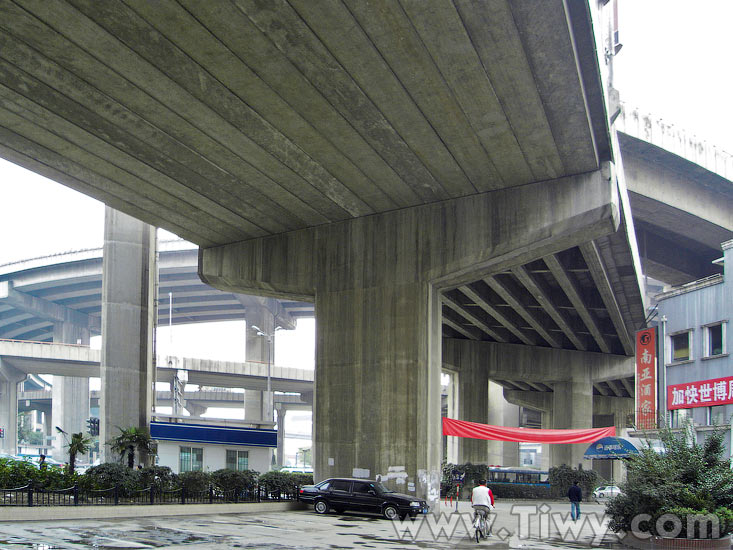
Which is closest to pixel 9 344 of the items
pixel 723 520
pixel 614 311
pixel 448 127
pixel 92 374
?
pixel 92 374

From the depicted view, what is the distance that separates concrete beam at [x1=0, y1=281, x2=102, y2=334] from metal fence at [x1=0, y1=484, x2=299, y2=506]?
76455 mm

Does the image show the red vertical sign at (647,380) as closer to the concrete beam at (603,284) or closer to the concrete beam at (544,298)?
the concrete beam at (603,284)

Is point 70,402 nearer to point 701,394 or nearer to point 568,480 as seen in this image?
point 568,480

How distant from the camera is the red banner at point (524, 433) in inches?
1513

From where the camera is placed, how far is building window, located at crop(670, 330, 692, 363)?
40625 mm

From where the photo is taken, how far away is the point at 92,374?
91.0 meters

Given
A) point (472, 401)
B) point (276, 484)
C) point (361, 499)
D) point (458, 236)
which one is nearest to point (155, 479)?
point (276, 484)

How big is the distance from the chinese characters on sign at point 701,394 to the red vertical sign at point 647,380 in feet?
8.62

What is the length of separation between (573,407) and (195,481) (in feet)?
132

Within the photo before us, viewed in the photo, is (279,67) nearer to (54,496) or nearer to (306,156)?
(306,156)

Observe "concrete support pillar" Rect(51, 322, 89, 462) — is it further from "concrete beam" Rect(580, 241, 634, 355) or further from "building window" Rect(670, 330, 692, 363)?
"building window" Rect(670, 330, 692, 363)

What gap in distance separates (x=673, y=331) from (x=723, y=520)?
24587 mm

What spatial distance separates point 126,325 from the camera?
1561 inches

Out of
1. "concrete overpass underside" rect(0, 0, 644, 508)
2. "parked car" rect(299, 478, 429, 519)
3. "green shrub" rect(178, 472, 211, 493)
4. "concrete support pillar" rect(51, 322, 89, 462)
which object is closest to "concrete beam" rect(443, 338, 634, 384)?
"concrete overpass underside" rect(0, 0, 644, 508)
